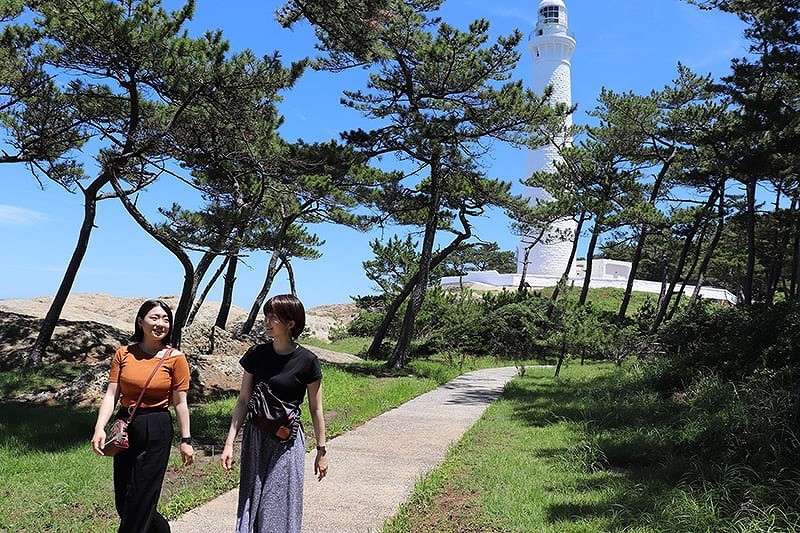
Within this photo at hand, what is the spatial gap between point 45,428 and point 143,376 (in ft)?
14.5

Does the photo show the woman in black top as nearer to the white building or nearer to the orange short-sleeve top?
the orange short-sleeve top

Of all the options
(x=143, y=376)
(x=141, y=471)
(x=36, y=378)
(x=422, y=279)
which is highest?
(x=422, y=279)

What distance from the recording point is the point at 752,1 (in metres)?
12.4

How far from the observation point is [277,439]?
10.8 ft

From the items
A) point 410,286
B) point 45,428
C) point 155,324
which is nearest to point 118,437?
point 155,324

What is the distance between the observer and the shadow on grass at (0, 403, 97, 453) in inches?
252

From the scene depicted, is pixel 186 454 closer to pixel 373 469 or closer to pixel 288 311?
pixel 288 311

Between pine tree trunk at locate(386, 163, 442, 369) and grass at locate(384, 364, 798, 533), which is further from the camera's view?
pine tree trunk at locate(386, 163, 442, 369)

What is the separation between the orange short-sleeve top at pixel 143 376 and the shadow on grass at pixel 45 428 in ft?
11.7

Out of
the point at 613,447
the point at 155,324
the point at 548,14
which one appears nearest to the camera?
the point at 155,324

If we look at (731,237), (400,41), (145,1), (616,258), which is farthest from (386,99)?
(616,258)

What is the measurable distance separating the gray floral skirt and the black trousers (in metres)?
0.51

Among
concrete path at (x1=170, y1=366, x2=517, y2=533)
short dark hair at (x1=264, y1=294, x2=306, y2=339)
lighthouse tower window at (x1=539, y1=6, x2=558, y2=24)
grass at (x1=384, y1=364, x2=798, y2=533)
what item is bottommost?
concrete path at (x1=170, y1=366, x2=517, y2=533)

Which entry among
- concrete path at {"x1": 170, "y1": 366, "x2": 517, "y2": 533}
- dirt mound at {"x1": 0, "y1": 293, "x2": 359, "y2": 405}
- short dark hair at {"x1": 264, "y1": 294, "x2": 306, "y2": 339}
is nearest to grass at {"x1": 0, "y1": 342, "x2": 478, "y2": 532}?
concrete path at {"x1": 170, "y1": 366, "x2": 517, "y2": 533}
